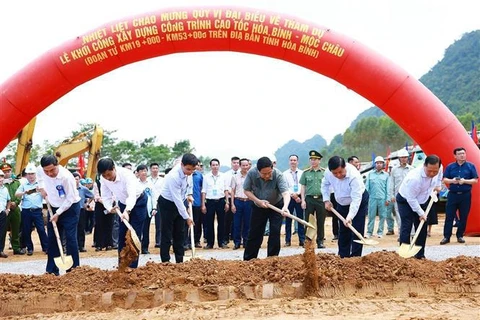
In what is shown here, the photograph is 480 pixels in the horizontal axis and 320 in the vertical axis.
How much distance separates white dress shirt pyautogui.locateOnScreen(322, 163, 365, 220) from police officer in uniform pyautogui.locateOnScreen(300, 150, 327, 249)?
2.24 metres

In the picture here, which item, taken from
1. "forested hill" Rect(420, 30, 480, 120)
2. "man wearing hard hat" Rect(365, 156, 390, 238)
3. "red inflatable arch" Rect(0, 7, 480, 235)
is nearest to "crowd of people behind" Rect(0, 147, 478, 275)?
"red inflatable arch" Rect(0, 7, 480, 235)

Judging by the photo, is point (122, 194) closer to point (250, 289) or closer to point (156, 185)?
point (250, 289)

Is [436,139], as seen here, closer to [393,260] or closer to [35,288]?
A: [393,260]

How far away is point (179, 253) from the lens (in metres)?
7.34

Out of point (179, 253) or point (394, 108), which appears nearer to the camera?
point (179, 253)

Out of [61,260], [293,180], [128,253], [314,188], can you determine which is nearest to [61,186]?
[61,260]

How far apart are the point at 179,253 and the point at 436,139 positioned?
219 inches

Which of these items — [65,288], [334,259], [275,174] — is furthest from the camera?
[275,174]

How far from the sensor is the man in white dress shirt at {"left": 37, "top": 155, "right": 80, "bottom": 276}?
6660 millimetres

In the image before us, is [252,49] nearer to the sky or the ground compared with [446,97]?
nearer to the ground

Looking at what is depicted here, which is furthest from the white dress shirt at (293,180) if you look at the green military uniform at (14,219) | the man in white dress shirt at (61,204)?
the green military uniform at (14,219)

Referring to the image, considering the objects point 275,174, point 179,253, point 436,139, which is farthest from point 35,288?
point 436,139

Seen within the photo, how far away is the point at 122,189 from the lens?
6836 millimetres

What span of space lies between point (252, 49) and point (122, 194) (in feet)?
16.4
